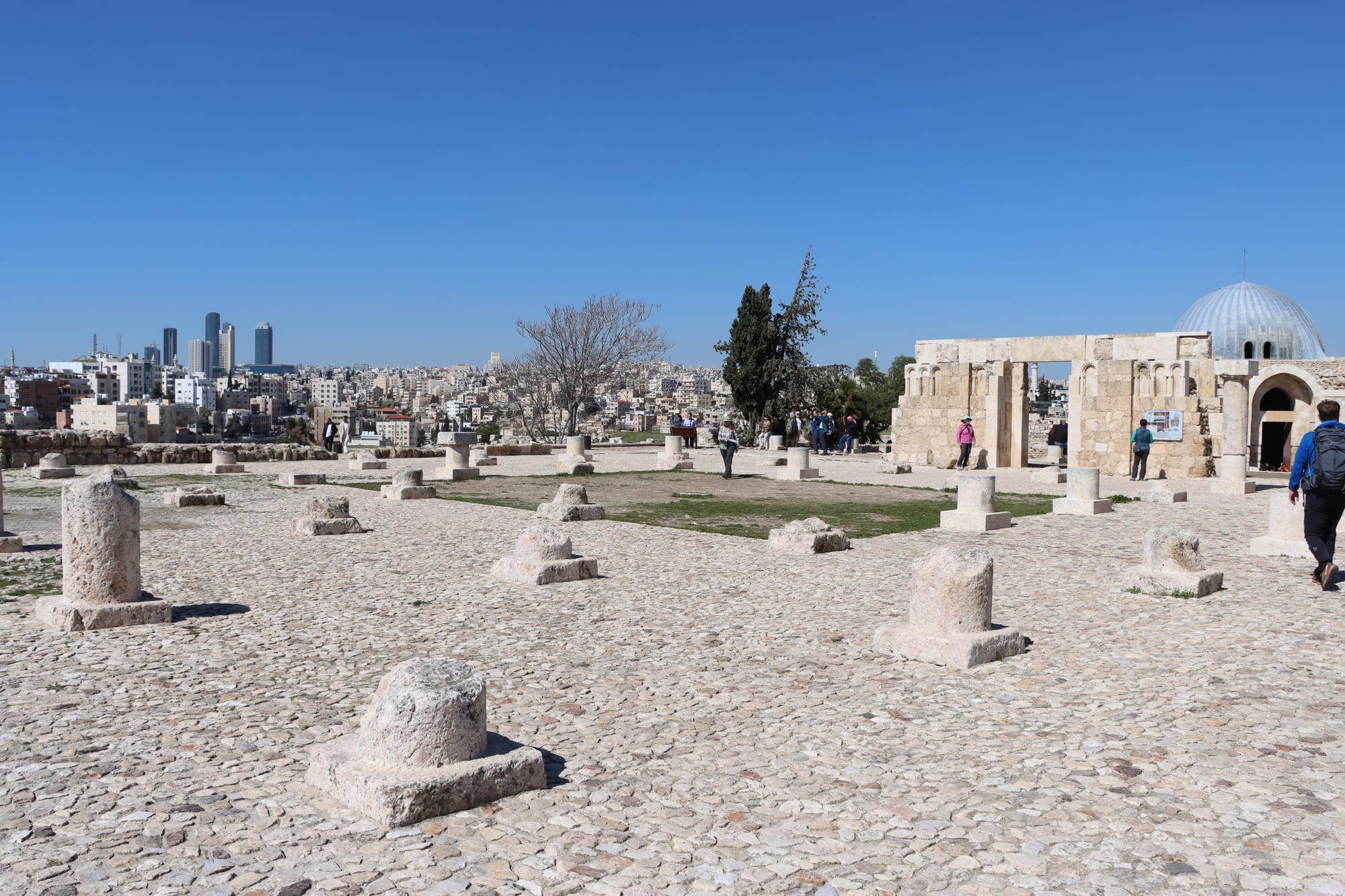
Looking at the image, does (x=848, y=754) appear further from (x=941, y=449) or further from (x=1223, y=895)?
(x=941, y=449)

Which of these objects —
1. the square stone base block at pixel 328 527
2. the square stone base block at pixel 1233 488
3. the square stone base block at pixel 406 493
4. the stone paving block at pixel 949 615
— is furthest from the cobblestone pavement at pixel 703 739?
the square stone base block at pixel 1233 488

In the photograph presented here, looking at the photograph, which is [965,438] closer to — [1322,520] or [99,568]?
[1322,520]

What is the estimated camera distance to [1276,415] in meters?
38.1

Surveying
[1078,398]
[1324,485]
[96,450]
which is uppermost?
[1078,398]

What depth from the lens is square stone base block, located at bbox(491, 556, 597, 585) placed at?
30.3 ft

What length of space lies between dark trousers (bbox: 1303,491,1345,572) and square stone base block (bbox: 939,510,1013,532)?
4373mm

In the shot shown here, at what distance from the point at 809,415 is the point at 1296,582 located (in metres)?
29.8

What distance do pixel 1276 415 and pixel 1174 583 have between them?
3501cm

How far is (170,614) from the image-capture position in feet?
24.5

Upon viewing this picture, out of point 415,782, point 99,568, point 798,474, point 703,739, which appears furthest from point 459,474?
point 415,782

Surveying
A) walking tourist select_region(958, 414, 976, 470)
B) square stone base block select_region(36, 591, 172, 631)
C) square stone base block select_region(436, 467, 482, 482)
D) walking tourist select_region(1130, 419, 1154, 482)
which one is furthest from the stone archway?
square stone base block select_region(36, 591, 172, 631)

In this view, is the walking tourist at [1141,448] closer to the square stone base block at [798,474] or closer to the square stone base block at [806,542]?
the square stone base block at [798,474]

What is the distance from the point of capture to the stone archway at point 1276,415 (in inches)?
1448

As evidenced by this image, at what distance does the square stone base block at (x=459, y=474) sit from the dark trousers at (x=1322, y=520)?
16.1 metres
